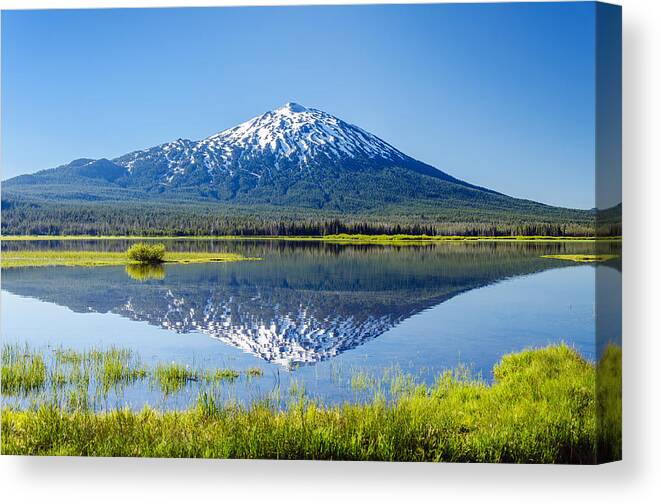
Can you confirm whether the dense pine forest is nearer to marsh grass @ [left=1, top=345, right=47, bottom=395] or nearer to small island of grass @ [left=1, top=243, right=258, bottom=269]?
small island of grass @ [left=1, top=243, right=258, bottom=269]

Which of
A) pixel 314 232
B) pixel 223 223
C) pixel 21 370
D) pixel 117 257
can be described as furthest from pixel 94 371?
pixel 314 232

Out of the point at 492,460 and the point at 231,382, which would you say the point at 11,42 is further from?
the point at 492,460

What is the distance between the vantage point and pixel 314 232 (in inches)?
320

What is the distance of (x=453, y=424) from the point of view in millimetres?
Result: 6793

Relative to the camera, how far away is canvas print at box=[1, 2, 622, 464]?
271 inches

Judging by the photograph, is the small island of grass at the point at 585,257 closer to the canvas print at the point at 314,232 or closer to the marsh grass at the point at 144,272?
the canvas print at the point at 314,232

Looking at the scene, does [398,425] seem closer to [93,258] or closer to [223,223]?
[223,223]

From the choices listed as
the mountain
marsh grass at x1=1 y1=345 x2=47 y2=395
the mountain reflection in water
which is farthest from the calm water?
the mountain

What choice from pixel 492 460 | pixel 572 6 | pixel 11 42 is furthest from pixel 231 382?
pixel 572 6

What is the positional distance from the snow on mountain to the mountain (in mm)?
11

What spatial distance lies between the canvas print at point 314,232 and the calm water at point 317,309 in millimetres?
27

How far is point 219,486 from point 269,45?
163 inches

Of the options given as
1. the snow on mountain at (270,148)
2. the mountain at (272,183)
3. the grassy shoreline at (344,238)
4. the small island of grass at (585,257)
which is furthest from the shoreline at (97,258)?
the small island of grass at (585,257)

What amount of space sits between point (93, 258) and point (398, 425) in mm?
3646
